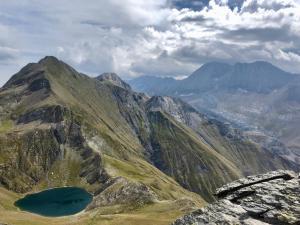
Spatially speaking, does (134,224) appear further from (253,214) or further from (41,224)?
(253,214)

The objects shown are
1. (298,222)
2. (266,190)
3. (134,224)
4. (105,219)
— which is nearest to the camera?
(298,222)

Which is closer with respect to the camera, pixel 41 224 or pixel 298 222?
pixel 298 222

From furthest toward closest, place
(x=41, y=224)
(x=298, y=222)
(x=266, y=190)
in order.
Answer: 1. (x=41, y=224)
2. (x=266, y=190)
3. (x=298, y=222)

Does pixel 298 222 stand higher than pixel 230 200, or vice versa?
pixel 230 200

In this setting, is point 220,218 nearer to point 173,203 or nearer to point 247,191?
point 247,191

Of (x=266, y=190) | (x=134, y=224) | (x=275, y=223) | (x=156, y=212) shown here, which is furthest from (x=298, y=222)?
(x=156, y=212)

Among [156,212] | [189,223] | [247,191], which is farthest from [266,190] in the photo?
[156,212]
